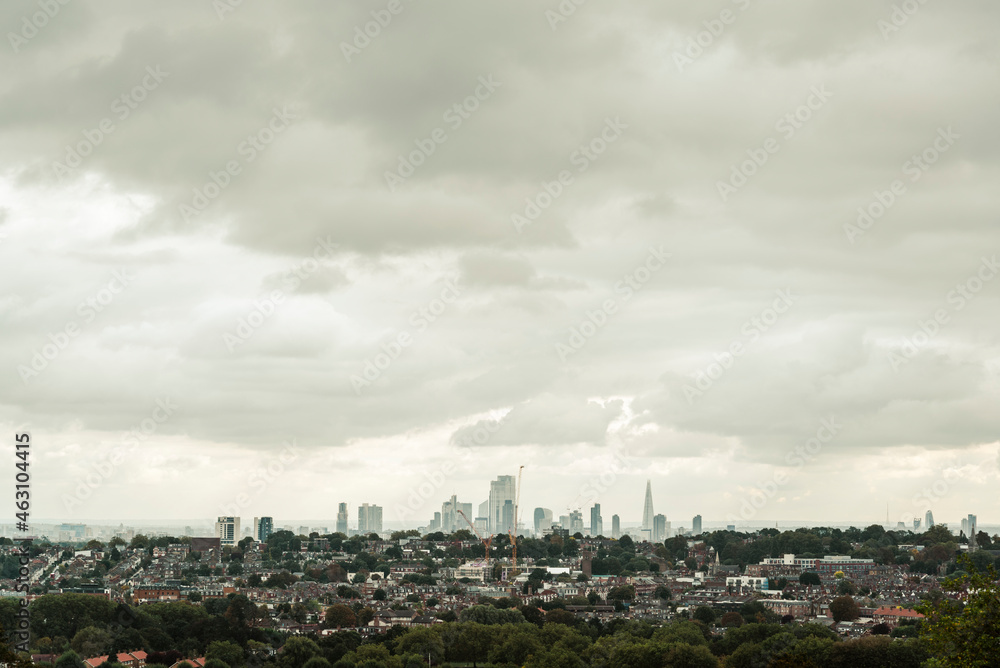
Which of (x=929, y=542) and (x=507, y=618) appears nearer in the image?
(x=507, y=618)

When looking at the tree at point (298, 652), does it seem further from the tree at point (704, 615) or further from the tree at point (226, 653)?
the tree at point (704, 615)

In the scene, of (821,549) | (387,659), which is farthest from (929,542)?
(387,659)

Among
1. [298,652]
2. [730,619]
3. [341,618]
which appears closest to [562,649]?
[298,652]

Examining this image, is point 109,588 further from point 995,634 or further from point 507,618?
point 995,634

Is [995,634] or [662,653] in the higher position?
[995,634]

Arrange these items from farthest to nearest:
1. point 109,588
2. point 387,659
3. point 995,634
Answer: point 109,588 < point 387,659 < point 995,634

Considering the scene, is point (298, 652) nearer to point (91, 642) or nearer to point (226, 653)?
point (226, 653)
